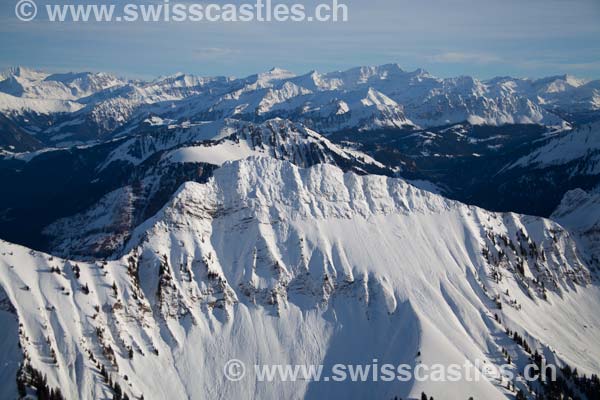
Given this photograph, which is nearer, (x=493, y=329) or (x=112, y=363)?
(x=112, y=363)

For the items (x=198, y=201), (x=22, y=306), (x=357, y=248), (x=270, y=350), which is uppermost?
(x=198, y=201)

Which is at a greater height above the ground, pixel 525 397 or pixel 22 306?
pixel 22 306

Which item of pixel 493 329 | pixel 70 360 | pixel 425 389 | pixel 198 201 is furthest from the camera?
pixel 198 201

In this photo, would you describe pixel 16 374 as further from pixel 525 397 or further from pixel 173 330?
pixel 525 397

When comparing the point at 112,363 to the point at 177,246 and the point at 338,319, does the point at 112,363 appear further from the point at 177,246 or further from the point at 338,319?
the point at 338,319

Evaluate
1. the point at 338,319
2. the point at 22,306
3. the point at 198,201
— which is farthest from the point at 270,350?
the point at 22,306

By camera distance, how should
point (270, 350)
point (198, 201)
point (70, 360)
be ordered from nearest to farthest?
point (70, 360)
point (270, 350)
point (198, 201)

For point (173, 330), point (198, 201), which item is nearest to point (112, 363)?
point (173, 330)
